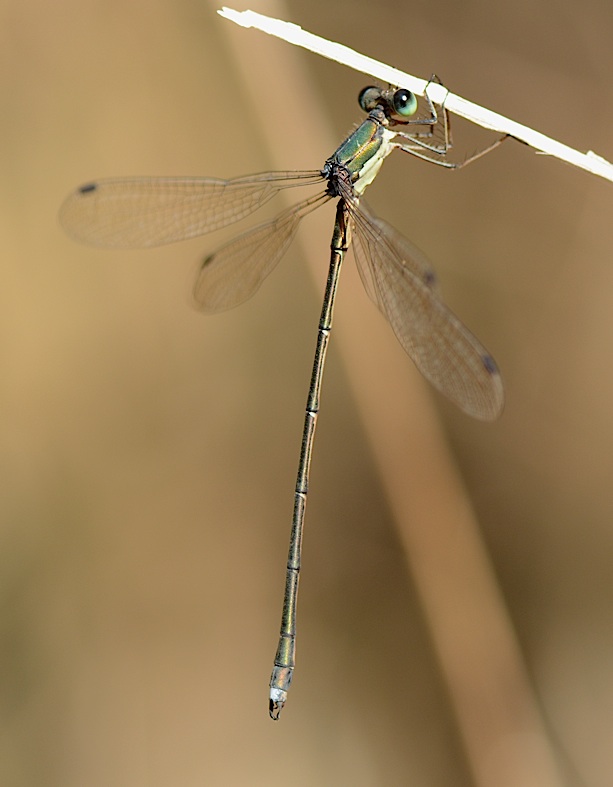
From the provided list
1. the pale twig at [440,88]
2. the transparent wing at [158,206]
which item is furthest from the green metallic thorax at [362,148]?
the pale twig at [440,88]

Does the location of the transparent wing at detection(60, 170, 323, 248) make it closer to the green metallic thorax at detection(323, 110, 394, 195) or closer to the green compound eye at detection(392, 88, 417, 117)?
the green metallic thorax at detection(323, 110, 394, 195)

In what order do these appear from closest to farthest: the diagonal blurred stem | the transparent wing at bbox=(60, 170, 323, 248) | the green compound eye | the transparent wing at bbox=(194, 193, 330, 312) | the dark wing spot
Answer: the dark wing spot
the green compound eye
the transparent wing at bbox=(60, 170, 323, 248)
the transparent wing at bbox=(194, 193, 330, 312)
the diagonal blurred stem

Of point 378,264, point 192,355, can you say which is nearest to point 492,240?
point 378,264

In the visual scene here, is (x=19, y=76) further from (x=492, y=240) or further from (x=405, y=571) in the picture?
(x=405, y=571)

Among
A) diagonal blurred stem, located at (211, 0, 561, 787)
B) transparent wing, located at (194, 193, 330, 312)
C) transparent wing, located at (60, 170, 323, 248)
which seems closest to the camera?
transparent wing, located at (60, 170, 323, 248)

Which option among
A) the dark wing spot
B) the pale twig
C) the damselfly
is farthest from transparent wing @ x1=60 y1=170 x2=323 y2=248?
the dark wing spot

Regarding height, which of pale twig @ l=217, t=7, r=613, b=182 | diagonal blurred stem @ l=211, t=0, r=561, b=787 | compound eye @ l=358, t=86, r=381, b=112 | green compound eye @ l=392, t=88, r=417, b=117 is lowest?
diagonal blurred stem @ l=211, t=0, r=561, b=787

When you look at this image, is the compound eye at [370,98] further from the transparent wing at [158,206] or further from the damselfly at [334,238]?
the transparent wing at [158,206]

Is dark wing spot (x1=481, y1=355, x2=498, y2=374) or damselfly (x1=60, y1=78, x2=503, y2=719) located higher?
damselfly (x1=60, y1=78, x2=503, y2=719)
